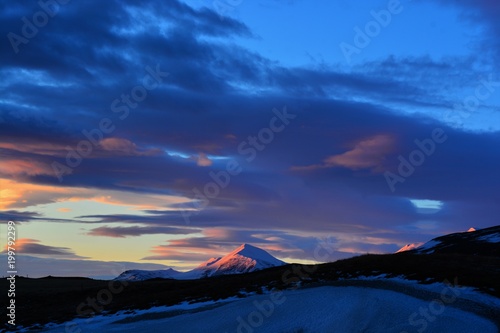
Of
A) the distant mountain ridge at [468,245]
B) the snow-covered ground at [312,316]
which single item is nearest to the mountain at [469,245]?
the distant mountain ridge at [468,245]

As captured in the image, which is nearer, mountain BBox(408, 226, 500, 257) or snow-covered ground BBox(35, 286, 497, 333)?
snow-covered ground BBox(35, 286, 497, 333)

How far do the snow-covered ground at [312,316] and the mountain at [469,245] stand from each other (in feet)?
173

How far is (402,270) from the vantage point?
1741 inches

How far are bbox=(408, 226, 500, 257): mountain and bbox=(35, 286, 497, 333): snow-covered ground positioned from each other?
173 feet

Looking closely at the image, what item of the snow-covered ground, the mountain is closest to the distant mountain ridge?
the mountain

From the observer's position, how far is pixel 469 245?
96625 millimetres

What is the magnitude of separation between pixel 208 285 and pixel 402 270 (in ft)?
66.5

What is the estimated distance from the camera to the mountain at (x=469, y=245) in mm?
90556

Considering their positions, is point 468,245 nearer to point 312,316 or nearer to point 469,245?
point 469,245

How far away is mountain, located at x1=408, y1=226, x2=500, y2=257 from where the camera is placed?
297ft

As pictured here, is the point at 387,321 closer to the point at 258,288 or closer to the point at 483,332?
the point at 483,332

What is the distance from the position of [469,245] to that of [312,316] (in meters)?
67.9

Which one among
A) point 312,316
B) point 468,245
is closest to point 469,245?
point 468,245

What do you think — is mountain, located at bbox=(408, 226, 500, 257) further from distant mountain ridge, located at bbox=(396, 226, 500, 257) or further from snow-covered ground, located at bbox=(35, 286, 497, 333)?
snow-covered ground, located at bbox=(35, 286, 497, 333)
